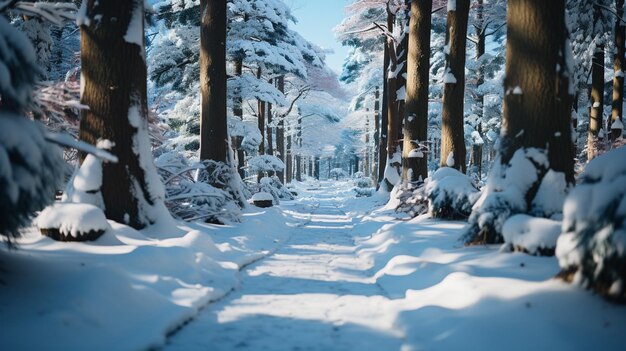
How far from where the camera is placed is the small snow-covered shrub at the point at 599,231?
109 inches

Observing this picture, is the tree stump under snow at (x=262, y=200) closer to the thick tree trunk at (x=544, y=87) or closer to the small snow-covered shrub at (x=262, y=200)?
the small snow-covered shrub at (x=262, y=200)

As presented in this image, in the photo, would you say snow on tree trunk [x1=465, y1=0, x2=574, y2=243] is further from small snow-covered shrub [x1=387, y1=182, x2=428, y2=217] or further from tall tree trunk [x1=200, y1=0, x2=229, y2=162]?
tall tree trunk [x1=200, y1=0, x2=229, y2=162]

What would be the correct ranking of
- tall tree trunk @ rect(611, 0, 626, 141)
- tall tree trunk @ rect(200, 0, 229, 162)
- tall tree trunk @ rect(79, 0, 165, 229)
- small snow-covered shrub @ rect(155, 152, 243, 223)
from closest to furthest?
tall tree trunk @ rect(79, 0, 165, 229) → small snow-covered shrub @ rect(155, 152, 243, 223) → tall tree trunk @ rect(200, 0, 229, 162) → tall tree trunk @ rect(611, 0, 626, 141)

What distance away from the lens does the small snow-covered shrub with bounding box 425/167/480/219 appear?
8375mm

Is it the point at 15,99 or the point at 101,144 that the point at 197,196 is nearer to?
the point at 101,144

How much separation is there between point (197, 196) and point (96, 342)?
593cm

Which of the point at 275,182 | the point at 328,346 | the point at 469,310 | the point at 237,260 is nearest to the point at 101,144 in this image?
the point at 237,260

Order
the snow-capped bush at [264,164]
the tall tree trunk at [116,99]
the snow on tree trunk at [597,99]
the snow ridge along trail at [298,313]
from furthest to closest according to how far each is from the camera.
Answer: the snow-capped bush at [264,164] < the snow on tree trunk at [597,99] < the tall tree trunk at [116,99] < the snow ridge along trail at [298,313]

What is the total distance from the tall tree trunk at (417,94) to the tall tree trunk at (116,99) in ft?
27.1

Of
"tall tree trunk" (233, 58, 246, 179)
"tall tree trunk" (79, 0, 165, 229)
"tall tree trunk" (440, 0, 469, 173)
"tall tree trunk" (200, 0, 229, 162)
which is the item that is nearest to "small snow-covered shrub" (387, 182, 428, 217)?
"tall tree trunk" (440, 0, 469, 173)

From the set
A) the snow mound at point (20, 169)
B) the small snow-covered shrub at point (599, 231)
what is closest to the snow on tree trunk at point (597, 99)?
the small snow-covered shrub at point (599, 231)

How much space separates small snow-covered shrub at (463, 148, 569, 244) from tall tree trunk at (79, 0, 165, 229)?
498 centimetres

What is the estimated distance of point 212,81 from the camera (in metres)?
10.6

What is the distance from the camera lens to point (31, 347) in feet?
8.79
